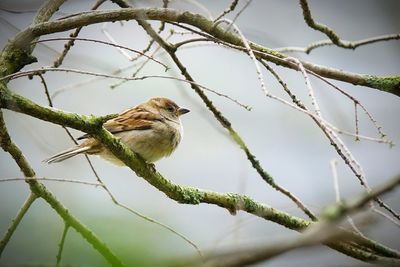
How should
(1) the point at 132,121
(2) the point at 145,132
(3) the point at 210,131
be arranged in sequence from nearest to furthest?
(2) the point at 145,132 → (1) the point at 132,121 → (3) the point at 210,131

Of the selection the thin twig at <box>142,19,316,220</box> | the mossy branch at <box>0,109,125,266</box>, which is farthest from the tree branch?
the thin twig at <box>142,19,316,220</box>

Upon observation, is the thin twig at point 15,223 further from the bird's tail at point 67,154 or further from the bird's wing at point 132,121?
the bird's wing at point 132,121

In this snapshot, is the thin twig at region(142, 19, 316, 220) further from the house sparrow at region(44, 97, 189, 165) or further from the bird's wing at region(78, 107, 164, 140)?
the bird's wing at region(78, 107, 164, 140)

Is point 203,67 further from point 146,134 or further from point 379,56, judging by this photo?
point 146,134

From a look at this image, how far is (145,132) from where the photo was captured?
397cm

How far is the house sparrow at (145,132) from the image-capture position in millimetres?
3721

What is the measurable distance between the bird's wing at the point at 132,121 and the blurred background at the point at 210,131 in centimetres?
28

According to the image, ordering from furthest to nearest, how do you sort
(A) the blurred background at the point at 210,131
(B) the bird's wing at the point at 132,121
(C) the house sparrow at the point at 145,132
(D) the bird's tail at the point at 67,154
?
(B) the bird's wing at the point at 132,121
(C) the house sparrow at the point at 145,132
(D) the bird's tail at the point at 67,154
(A) the blurred background at the point at 210,131

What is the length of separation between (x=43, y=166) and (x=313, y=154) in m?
3.00

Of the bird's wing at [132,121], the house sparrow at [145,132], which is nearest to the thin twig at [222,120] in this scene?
the house sparrow at [145,132]

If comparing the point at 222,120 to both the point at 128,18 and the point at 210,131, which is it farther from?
the point at 210,131

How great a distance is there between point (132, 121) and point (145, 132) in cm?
19

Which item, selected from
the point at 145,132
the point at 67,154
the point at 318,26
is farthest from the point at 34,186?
the point at 318,26

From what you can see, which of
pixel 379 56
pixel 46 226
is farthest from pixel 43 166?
pixel 379 56
